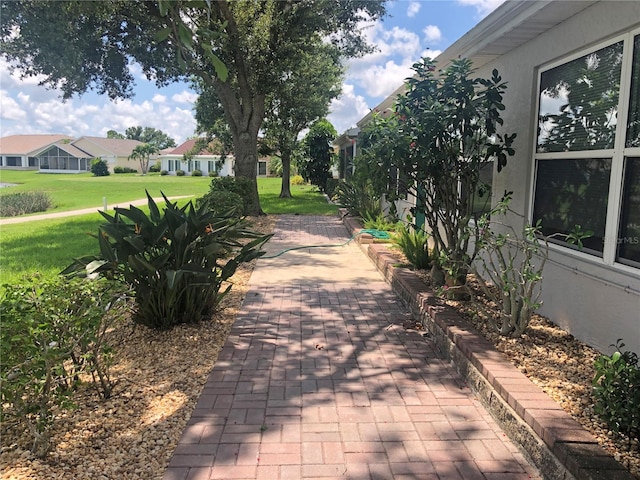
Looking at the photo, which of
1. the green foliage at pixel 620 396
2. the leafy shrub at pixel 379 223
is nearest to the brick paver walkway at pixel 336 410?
the green foliage at pixel 620 396

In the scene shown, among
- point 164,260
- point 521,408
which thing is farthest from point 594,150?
point 164,260

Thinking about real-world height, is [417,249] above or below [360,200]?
below

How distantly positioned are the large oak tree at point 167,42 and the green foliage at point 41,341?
8.74m

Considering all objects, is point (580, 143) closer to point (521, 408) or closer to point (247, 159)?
point (521, 408)

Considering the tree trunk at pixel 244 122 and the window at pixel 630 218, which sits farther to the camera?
the tree trunk at pixel 244 122

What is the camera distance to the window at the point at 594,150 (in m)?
3.81

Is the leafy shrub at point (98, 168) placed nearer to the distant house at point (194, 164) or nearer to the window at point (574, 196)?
the distant house at point (194, 164)

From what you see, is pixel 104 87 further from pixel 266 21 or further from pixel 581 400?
pixel 581 400

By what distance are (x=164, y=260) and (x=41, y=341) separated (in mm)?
1779

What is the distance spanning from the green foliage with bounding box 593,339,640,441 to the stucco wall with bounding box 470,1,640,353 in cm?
95

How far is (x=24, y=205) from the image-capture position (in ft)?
65.8

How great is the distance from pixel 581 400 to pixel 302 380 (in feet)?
Result: 6.47

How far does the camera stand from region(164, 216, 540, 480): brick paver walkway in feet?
9.11

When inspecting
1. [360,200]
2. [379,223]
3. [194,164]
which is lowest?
[379,223]
